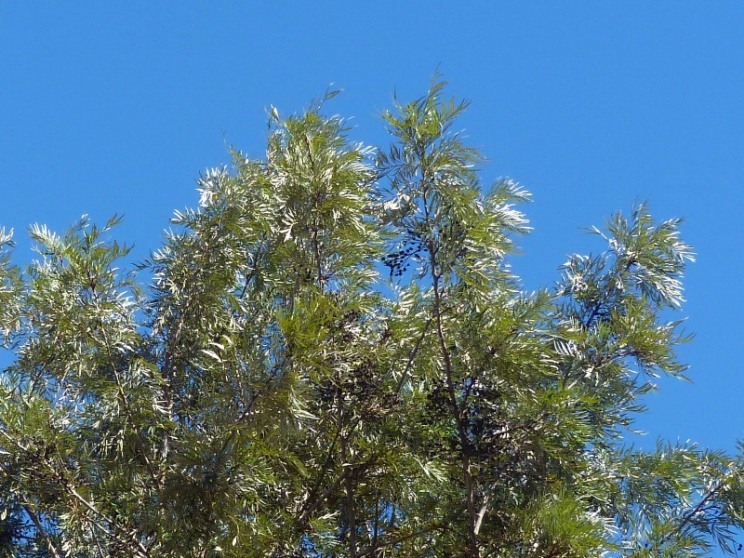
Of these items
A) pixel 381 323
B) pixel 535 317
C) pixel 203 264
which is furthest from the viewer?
pixel 203 264

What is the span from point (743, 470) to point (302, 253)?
1.76 metres

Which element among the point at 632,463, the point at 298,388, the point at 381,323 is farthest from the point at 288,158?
the point at 632,463

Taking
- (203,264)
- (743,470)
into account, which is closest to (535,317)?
(743,470)

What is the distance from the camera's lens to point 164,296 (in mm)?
4500

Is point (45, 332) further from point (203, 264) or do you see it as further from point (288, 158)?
point (288, 158)

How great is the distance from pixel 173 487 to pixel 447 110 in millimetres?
1476

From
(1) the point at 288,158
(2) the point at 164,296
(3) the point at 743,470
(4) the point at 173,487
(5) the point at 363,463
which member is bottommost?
(4) the point at 173,487

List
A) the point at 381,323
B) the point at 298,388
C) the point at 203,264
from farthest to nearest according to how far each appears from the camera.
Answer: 1. the point at 203,264
2. the point at 381,323
3. the point at 298,388

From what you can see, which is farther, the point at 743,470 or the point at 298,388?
the point at 743,470

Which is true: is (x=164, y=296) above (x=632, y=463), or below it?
above

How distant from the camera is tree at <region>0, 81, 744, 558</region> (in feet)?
12.1

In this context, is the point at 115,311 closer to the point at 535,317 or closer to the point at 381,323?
the point at 381,323

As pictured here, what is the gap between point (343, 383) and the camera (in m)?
3.77

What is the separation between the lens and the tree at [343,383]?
3.70 meters
